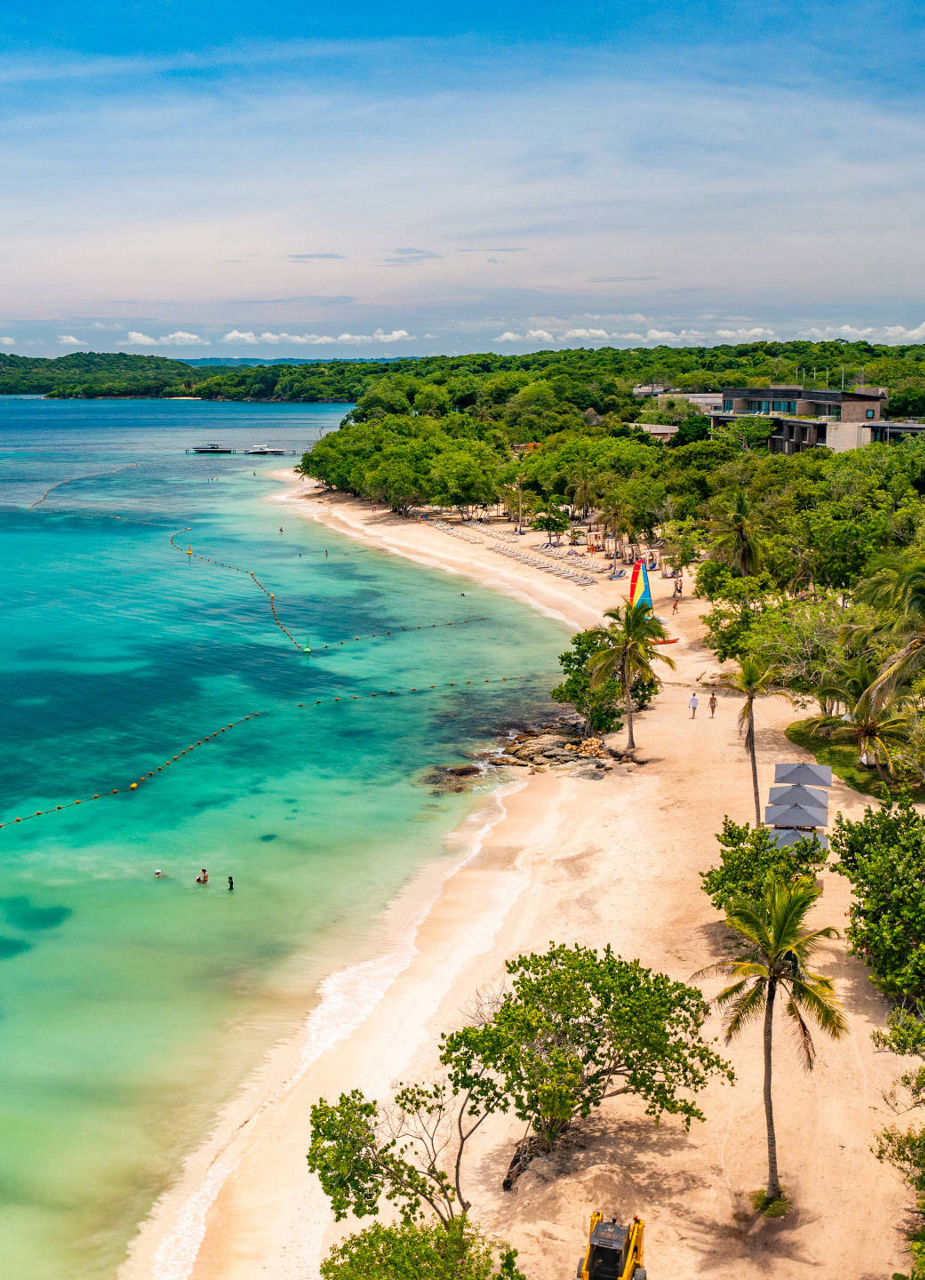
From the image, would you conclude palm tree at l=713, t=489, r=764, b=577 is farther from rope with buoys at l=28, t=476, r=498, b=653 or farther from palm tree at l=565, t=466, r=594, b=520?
palm tree at l=565, t=466, r=594, b=520

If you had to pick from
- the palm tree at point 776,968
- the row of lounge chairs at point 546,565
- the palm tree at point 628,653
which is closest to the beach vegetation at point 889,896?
the palm tree at point 776,968

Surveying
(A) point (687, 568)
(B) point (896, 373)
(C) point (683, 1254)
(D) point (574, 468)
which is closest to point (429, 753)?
(C) point (683, 1254)

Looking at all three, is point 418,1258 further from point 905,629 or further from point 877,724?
point 905,629

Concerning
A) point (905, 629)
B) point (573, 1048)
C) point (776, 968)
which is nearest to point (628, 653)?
point (905, 629)

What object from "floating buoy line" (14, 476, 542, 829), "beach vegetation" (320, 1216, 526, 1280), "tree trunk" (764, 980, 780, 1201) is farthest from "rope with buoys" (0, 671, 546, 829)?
"tree trunk" (764, 980, 780, 1201)

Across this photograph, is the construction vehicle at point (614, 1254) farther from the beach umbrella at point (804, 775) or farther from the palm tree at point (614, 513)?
the palm tree at point (614, 513)

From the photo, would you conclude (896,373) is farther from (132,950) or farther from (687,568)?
(132,950)
